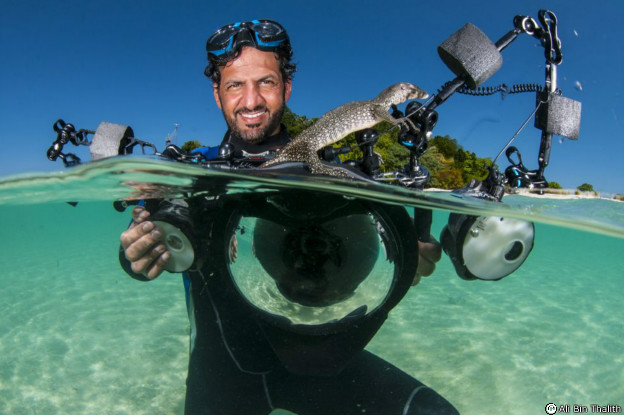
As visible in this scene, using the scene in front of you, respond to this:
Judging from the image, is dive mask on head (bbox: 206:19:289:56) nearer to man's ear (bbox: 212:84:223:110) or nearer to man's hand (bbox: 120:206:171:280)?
man's ear (bbox: 212:84:223:110)

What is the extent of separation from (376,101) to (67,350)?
611cm

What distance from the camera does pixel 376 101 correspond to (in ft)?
17.9

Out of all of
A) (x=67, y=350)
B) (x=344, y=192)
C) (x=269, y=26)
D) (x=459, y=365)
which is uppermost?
(x=269, y=26)

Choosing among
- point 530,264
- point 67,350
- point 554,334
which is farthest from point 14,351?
point 530,264

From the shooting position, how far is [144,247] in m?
2.78

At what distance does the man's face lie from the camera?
3.90 m

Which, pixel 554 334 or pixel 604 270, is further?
pixel 604 270

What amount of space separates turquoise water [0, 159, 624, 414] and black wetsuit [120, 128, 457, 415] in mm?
1218

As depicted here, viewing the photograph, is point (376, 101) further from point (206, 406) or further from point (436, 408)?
point (206, 406)

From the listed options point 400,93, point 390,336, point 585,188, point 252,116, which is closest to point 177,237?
point 252,116

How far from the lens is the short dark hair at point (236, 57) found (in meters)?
3.96

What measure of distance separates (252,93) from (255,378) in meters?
2.94

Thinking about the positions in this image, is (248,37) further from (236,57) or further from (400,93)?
(400,93)

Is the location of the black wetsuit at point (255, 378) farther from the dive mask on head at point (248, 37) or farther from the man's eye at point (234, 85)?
the dive mask on head at point (248, 37)
